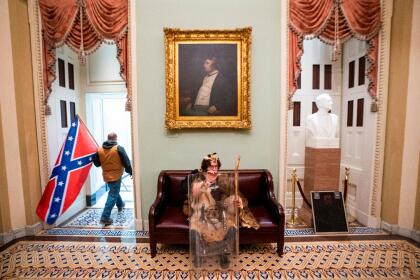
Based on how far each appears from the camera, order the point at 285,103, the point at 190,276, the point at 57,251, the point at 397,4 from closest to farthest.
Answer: the point at 190,276
the point at 57,251
the point at 397,4
the point at 285,103

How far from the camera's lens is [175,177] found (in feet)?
10.3

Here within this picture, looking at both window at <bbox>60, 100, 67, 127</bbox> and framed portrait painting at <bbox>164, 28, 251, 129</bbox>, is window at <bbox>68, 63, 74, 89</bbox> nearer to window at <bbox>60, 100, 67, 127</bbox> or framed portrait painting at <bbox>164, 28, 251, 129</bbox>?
window at <bbox>60, 100, 67, 127</bbox>

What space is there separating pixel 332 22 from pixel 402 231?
10.4ft

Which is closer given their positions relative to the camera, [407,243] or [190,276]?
[190,276]

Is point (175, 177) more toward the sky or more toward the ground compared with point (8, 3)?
more toward the ground

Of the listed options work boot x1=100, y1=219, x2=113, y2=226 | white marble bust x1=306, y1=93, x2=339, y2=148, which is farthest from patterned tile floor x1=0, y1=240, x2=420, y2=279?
white marble bust x1=306, y1=93, x2=339, y2=148

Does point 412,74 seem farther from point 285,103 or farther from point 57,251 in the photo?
point 57,251

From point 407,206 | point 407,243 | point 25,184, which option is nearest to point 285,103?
point 407,206

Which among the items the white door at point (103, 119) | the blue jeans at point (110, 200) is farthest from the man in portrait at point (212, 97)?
the white door at point (103, 119)

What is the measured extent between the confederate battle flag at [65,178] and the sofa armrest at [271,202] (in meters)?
2.78

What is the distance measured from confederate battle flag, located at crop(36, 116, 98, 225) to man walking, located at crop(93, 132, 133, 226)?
27cm

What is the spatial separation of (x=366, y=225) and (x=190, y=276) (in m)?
2.90

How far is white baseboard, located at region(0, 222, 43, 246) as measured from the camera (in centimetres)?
295

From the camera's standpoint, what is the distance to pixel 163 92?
10.6ft
